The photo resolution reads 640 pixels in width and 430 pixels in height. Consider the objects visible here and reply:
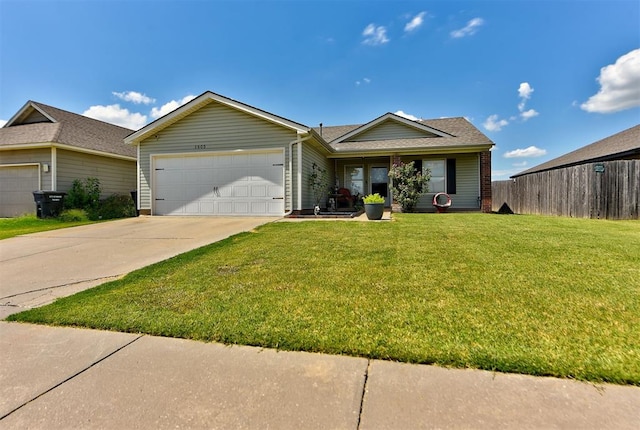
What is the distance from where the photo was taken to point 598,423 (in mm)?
1512

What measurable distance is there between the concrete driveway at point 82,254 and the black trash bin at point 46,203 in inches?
175

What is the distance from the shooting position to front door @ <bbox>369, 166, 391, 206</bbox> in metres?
15.1

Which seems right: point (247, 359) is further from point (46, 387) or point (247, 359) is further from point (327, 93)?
point (327, 93)

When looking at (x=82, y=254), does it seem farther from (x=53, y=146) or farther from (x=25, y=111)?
(x=25, y=111)

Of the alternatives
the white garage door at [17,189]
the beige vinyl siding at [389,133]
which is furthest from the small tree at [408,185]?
the white garage door at [17,189]

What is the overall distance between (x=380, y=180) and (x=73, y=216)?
1327 centimetres

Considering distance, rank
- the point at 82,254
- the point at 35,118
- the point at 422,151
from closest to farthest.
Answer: the point at 82,254 → the point at 422,151 → the point at 35,118

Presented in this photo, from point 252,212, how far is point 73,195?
8.03 m

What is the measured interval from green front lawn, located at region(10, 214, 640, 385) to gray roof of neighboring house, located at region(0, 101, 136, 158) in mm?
12246

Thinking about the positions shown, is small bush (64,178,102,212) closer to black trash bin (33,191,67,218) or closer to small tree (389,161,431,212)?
black trash bin (33,191,67,218)

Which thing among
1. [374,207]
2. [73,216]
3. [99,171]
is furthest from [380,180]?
[99,171]

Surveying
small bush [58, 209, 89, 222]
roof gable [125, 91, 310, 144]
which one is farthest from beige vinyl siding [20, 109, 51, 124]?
→ roof gable [125, 91, 310, 144]

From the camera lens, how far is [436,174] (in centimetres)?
1426

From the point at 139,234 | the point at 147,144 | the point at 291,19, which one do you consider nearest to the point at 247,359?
the point at 139,234
